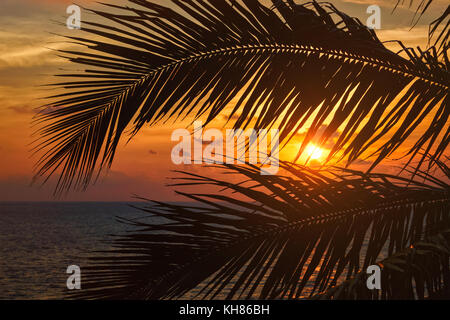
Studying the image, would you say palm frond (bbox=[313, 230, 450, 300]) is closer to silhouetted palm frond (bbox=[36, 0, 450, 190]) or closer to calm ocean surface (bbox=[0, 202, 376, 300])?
silhouetted palm frond (bbox=[36, 0, 450, 190])

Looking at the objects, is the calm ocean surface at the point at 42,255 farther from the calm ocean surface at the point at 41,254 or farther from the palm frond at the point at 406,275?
the palm frond at the point at 406,275

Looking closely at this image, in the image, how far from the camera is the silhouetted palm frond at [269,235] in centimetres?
220

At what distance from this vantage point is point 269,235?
2.31m

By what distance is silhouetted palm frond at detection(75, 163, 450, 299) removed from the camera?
7.20 feet

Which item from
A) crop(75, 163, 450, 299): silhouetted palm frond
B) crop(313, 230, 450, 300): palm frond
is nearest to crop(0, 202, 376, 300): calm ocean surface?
crop(75, 163, 450, 299): silhouetted palm frond

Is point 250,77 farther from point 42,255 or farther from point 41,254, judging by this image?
point 41,254

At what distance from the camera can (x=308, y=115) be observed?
7.18ft

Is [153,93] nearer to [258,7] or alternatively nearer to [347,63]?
[258,7]
